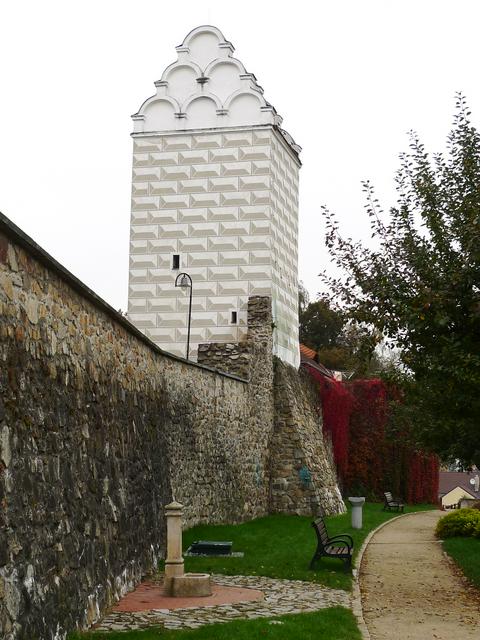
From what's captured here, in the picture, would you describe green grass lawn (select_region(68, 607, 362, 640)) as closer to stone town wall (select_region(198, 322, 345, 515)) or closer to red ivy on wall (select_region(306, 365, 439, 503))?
stone town wall (select_region(198, 322, 345, 515))

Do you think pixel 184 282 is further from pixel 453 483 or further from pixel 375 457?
pixel 453 483

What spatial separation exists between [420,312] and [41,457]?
5431 mm

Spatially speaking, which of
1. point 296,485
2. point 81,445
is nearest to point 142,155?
point 296,485

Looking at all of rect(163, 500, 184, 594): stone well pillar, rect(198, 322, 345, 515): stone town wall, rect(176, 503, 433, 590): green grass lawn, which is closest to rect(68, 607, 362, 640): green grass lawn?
rect(163, 500, 184, 594): stone well pillar

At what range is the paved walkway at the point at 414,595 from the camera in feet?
31.5

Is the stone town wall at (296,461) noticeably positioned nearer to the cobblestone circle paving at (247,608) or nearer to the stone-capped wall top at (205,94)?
the stone-capped wall top at (205,94)

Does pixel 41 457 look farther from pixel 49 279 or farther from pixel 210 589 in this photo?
pixel 210 589

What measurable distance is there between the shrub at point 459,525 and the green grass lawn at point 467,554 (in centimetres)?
53

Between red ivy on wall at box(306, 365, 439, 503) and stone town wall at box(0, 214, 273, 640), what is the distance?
18.9 meters

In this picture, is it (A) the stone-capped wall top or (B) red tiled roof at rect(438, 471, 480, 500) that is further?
(B) red tiled roof at rect(438, 471, 480, 500)

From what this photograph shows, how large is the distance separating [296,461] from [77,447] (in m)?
17.2

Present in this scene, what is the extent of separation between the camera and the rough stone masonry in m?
6.75

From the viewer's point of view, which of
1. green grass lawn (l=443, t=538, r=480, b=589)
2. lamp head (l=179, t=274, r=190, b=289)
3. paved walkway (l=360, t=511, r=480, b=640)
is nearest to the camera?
paved walkway (l=360, t=511, r=480, b=640)

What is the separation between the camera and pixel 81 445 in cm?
888
